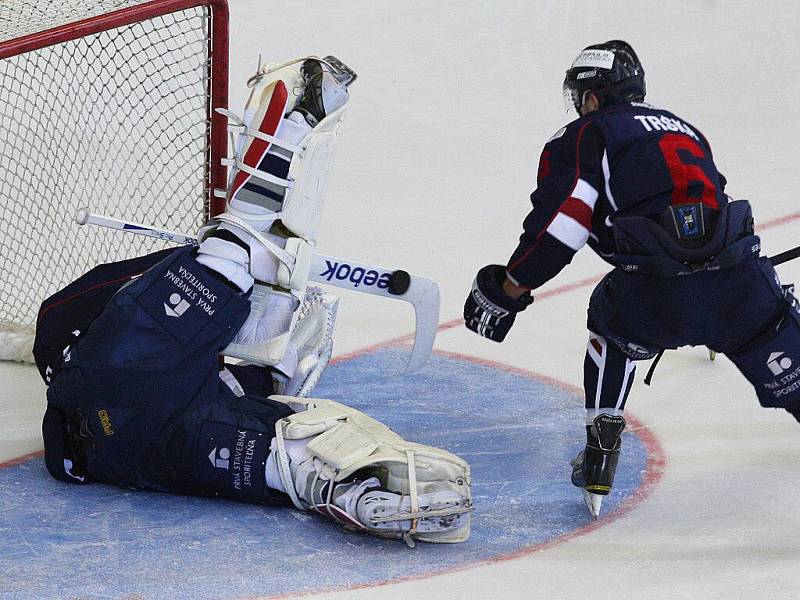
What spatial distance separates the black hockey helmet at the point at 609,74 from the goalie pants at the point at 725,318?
0.38m

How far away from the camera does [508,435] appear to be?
294cm

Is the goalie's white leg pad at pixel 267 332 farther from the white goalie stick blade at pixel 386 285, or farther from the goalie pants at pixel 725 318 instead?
the goalie pants at pixel 725 318

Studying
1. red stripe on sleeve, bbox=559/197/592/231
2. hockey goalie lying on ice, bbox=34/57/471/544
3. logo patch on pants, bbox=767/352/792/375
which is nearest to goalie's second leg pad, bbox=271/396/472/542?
hockey goalie lying on ice, bbox=34/57/471/544

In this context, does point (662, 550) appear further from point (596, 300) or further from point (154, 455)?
point (154, 455)

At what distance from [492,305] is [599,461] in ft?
1.32

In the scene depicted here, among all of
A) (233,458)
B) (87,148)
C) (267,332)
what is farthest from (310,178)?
(87,148)

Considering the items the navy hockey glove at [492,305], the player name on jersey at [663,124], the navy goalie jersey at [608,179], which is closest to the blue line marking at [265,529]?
the navy hockey glove at [492,305]

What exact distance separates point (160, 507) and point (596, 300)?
0.96 m

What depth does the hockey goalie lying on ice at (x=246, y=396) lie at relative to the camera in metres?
2.36

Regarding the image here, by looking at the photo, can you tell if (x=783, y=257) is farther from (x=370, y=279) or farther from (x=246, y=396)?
(x=246, y=396)

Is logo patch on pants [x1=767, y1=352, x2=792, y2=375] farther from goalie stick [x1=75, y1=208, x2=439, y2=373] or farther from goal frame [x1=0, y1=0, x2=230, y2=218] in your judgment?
goal frame [x1=0, y1=0, x2=230, y2=218]

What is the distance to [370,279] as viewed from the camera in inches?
114

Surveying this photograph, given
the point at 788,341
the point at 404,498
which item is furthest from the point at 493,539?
the point at 788,341

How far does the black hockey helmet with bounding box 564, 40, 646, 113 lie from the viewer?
8.43 feet
